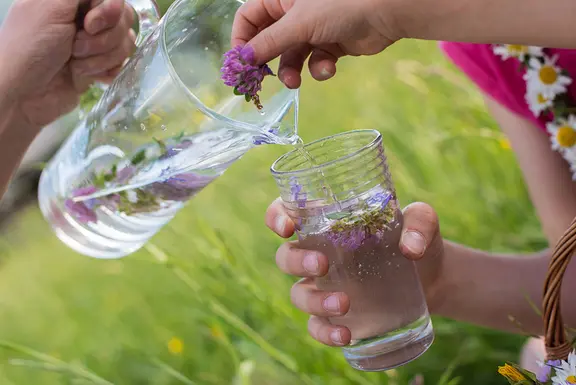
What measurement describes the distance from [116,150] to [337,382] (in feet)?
1.77

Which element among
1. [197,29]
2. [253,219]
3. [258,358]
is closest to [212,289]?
[258,358]

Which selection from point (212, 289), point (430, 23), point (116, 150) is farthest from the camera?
point (212, 289)

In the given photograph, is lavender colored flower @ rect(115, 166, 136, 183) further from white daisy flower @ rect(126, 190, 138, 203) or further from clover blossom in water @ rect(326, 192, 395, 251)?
clover blossom in water @ rect(326, 192, 395, 251)

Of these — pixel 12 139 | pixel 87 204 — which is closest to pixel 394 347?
pixel 87 204

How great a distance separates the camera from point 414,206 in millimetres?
842

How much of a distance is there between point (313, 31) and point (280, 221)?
0.23 metres

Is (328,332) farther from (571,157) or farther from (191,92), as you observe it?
(571,157)

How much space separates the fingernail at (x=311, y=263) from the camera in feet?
2.46

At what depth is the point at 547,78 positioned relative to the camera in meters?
1.14

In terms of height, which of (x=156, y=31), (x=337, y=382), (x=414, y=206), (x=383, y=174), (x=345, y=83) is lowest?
(x=345, y=83)

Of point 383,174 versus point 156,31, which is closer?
point 383,174

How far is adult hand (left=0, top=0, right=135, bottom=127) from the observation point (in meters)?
1.05

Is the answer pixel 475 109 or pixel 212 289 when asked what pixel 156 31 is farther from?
pixel 475 109

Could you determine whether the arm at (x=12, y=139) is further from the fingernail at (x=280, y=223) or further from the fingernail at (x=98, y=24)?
the fingernail at (x=280, y=223)
